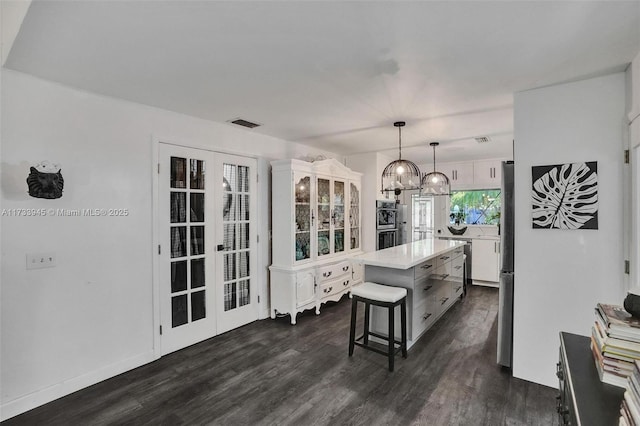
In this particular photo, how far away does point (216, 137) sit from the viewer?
3430 millimetres

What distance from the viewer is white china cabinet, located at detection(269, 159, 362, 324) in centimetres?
385

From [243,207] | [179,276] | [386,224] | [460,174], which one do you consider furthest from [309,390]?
[460,174]

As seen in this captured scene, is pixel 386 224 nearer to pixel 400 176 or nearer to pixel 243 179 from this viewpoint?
pixel 400 176

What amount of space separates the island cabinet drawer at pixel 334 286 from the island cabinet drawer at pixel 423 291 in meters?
1.44

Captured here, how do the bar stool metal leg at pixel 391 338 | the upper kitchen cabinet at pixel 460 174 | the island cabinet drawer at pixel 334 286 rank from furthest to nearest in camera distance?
the upper kitchen cabinet at pixel 460 174
the island cabinet drawer at pixel 334 286
the bar stool metal leg at pixel 391 338

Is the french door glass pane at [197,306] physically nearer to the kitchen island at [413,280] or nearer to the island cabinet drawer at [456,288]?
the kitchen island at [413,280]

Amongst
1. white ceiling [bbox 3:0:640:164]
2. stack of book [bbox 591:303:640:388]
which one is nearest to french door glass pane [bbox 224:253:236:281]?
white ceiling [bbox 3:0:640:164]

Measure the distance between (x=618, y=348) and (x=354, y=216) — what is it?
13.5 ft

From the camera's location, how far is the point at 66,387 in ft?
7.75

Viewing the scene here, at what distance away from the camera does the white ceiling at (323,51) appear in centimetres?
Result: 150

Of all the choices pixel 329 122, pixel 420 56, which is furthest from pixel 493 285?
pixel 420 56

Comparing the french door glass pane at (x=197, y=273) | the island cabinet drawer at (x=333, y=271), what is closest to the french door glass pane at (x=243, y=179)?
the french door glass pane at (x=197, y=273)

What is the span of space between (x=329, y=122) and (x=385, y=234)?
8.79 feet

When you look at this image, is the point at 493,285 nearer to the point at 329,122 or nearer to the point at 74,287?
the point at 329,122
